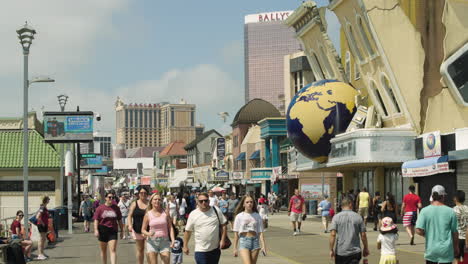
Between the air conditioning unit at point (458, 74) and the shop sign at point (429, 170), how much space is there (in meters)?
2.49

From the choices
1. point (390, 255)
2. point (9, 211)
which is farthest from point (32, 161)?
point (390, 255)

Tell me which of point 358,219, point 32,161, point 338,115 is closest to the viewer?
point 358,219

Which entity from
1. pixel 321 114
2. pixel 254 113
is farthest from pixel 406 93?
pixel 254 113

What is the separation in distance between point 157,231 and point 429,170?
18.8 meters

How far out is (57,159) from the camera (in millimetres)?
56938

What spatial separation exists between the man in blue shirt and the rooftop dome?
74.3 metres

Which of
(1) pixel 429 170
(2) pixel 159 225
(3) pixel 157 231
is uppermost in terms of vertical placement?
(1) pixel 429 170

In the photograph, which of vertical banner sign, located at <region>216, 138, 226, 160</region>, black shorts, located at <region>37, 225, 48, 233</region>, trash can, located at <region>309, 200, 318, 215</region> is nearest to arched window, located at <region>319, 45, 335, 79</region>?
trash can, located at <region>309, 200, 318, 215</region>

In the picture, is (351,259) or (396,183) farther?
(396,183)

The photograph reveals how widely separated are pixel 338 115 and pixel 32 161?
24951mm

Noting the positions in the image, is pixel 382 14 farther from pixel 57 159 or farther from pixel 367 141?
pixel 57 159

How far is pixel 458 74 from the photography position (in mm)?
30047

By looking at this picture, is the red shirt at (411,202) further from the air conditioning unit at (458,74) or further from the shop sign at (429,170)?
the air conditioning unit at (458,74)

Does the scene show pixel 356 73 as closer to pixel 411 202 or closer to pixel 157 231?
pixel 411 202
